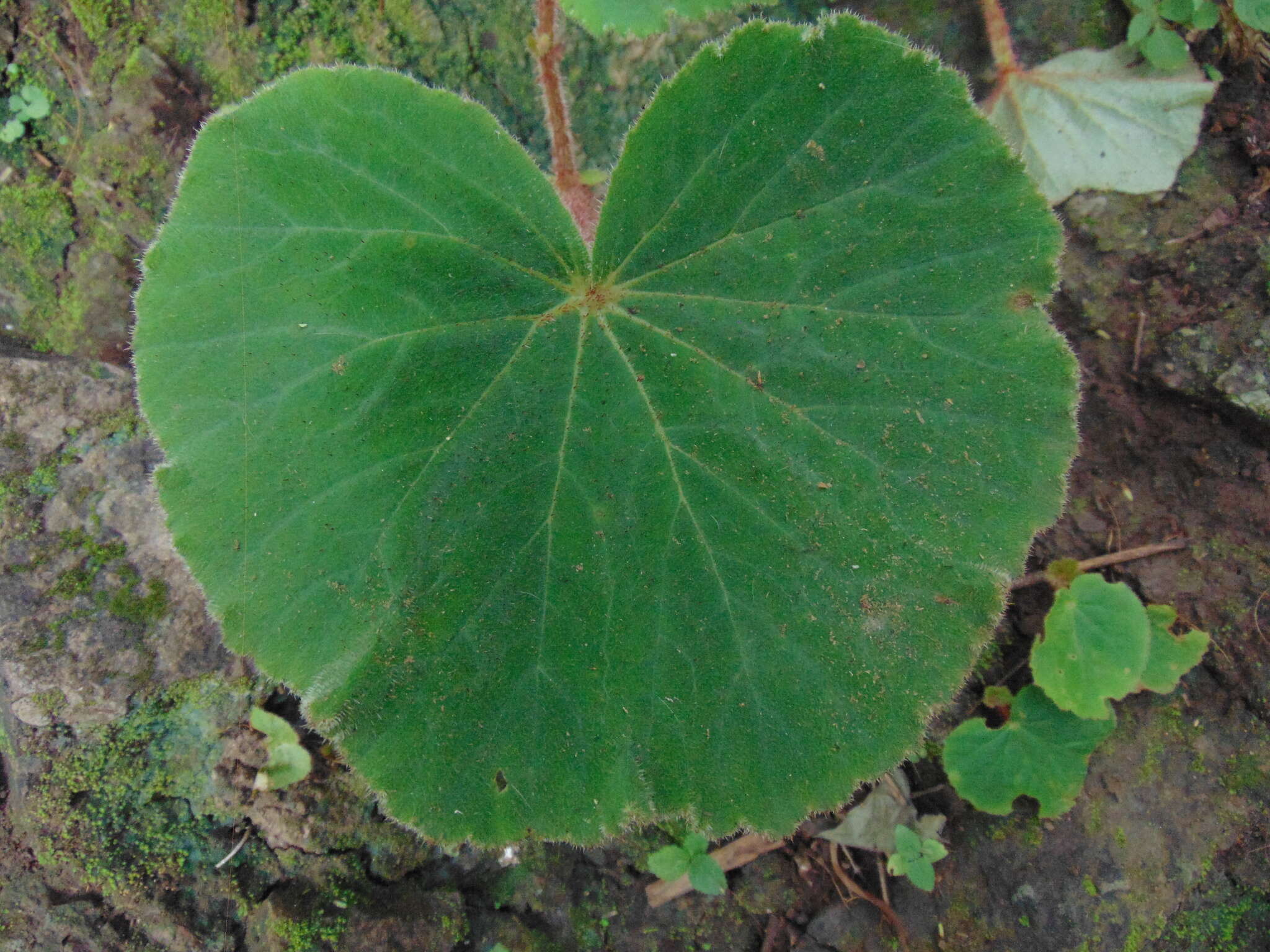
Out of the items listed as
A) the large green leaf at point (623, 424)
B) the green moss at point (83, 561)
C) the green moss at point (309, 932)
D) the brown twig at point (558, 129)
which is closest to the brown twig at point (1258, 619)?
the large green leaf at point (623, 424)

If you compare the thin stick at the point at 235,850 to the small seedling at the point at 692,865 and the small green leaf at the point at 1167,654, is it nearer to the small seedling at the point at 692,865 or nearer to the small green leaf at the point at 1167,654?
the small seedling at the point at 692,865

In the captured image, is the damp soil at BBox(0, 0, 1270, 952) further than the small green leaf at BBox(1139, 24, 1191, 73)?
No

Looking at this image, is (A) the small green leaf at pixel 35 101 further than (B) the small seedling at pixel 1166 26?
Yes

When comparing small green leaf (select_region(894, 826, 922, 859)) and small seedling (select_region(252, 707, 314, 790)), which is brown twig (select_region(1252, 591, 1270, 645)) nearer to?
small green leaf (select_region(894, 826, 922, 859))

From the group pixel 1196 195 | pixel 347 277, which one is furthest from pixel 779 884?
pixel 1196 195

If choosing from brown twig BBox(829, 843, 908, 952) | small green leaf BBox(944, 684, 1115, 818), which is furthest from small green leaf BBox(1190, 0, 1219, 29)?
brown twig BBox(829, 843, 908, 952)

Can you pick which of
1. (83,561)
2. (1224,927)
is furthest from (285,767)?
(1224,927)

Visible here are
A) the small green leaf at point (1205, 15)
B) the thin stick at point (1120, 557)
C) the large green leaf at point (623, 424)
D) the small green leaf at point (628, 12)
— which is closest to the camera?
the small green leaf at point (628, 12)
